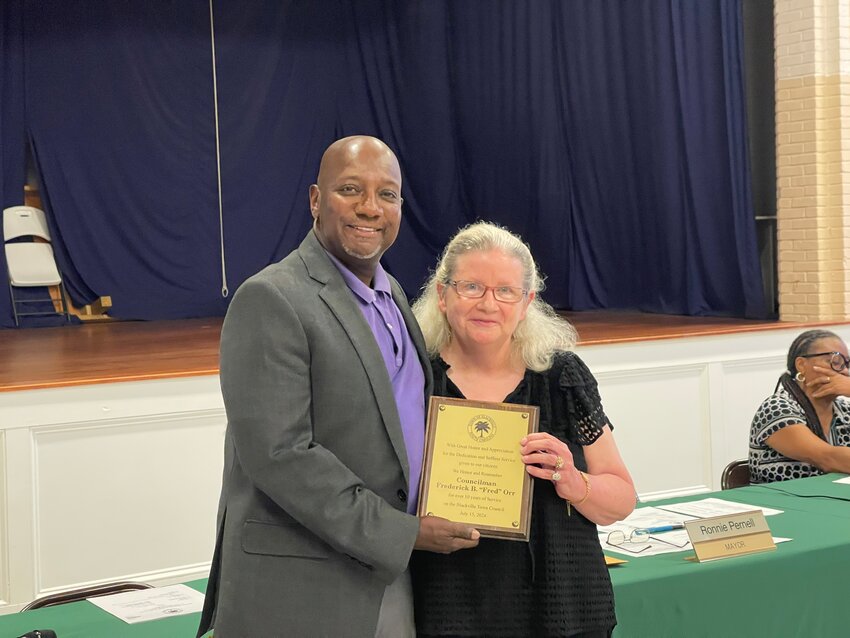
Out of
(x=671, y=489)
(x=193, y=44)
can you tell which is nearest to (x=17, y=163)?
(x=193, y=44)

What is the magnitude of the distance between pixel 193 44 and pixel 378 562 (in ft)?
32.5

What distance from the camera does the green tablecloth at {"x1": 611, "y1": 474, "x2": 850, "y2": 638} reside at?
246 centimetres

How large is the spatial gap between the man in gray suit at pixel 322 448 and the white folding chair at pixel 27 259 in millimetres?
8882

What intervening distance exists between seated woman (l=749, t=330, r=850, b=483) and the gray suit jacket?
2.49 m

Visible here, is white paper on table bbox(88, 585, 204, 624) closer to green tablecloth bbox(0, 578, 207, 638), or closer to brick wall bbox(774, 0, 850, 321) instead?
green tablecloth bbox(0, 578, 207, 638)

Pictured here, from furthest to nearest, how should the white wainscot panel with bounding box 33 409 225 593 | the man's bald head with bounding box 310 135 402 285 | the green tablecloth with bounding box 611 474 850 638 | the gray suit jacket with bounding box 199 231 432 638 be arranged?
the white wainscot panel with bounding box 33 409 225 593
the green tablecloth with bounding box 611 474 850 638
the man's bald head with bounding box 310 135 402 285
the gray suit jacket with bounding box 199 231 432 638

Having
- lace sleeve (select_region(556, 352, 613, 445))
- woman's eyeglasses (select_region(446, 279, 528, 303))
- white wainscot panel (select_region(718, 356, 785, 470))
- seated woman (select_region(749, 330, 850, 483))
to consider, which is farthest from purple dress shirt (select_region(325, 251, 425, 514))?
white wainscot panel (select_region(718, 356, 785, 470))

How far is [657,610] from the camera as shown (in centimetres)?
248

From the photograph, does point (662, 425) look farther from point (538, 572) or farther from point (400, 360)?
point (400, 360)

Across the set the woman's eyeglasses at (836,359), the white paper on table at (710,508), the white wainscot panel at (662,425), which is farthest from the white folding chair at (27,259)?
the white paper on table at (710,508)

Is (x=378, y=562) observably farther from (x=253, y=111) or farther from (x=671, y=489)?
(x=253, y=111)

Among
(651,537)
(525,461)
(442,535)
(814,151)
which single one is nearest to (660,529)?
(651,537)

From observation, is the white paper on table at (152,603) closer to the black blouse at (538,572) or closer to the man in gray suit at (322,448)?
the man in gray suit at (322,448)

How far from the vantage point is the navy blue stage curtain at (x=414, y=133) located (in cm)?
821
